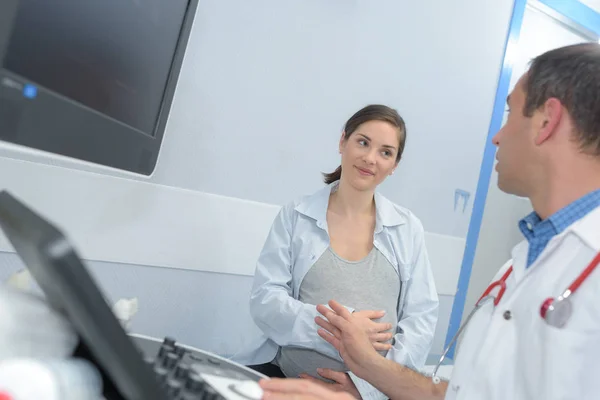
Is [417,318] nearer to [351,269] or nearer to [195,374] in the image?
[351,269]

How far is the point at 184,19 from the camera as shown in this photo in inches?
33.6

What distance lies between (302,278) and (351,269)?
16 centimetres

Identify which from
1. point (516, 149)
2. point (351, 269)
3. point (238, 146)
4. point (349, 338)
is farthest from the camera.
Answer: point (238, 146)

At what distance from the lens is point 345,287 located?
1691 millimetres

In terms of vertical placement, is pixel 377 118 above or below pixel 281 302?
above

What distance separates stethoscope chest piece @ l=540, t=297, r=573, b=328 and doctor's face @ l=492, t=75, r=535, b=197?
0.33m

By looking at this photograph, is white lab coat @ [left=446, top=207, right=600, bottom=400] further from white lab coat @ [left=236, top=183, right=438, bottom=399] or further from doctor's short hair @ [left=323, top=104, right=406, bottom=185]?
doctor's short hair @ [left=323, top=104, right=406, bottom=185]

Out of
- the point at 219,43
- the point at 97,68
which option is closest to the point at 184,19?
the point at 97,68

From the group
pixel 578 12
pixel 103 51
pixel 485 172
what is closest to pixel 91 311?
pixel 103 51

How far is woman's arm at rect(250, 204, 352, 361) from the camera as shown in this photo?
157 cm

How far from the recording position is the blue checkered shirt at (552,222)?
1099 millimetres

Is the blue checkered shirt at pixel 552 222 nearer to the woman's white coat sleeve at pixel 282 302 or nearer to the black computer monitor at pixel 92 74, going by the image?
the woman's white coat sleeve at pixel 282 302

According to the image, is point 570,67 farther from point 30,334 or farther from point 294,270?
point 30,334

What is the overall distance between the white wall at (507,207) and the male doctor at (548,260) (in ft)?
6.22
